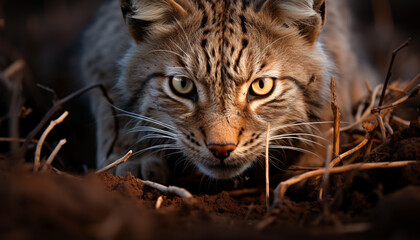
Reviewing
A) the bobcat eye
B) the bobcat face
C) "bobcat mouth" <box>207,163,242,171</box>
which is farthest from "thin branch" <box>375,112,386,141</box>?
the bobcat eye

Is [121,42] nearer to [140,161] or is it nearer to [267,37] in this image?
[140,161]

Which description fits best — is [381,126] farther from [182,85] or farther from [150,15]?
[150,15]

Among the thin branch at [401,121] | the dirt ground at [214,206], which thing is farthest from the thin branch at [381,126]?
the thin branch at [401,121]

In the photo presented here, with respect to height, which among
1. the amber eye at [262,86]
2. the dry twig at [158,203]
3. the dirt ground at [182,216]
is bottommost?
the dry twig at [158,203]

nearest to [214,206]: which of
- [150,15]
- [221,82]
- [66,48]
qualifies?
[221,82]

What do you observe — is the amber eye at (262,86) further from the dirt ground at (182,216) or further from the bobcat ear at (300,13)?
the dirt ground at (182,216)

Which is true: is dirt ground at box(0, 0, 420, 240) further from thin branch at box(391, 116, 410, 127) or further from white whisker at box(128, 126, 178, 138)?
white whisker at box(128, 126, 178, 138)
